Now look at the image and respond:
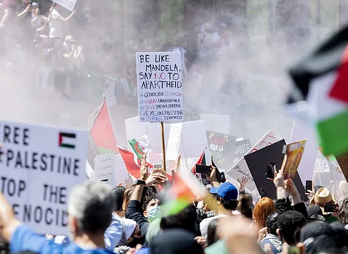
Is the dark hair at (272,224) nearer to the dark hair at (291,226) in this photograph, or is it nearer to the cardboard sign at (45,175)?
the dark hair at (291,226)

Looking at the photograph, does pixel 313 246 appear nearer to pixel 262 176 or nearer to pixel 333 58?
pixel 333 58

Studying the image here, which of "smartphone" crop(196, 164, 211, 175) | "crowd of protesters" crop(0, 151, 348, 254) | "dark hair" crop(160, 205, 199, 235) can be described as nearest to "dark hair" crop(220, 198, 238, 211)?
"crowd of protesters" crop(0, 151, 348, 254)

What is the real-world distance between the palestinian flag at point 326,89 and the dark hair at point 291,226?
4.90ft

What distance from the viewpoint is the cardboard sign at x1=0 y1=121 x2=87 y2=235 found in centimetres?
318

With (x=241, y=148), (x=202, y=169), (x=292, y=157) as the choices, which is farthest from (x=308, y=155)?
(x=241, y=148)

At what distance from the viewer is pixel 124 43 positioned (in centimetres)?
2045

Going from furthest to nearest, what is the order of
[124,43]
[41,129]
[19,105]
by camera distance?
[124,43] < [19,105] < [41,129]

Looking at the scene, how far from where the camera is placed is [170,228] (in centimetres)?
336

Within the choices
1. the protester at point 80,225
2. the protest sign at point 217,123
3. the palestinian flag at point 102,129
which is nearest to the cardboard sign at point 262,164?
the palestinian flag at point 102,129

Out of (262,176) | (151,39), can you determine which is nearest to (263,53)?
(151,39)

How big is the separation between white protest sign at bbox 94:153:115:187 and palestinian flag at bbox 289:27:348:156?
6.08 meters

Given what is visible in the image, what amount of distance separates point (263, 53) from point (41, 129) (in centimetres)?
1936

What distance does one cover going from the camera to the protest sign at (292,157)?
→ 460 cm

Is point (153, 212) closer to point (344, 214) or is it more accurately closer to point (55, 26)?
point (344, 214)
